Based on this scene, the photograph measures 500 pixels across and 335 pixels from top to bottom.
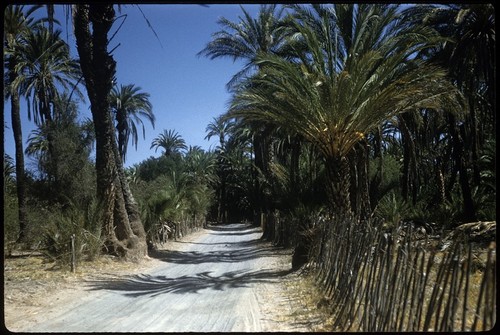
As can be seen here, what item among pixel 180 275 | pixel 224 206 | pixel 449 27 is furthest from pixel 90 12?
pixel 224 206

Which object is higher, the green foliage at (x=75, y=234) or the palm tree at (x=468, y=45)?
the palm tree at (x=468, y=45)

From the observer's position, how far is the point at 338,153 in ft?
37.7

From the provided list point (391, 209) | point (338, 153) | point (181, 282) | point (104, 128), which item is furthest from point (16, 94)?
point (391, 209)

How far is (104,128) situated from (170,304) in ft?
29.5

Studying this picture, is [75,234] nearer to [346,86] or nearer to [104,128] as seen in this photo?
[104,128]

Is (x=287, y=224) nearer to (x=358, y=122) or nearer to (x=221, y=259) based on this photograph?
(x=221, y=259)

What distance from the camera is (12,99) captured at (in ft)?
68.6

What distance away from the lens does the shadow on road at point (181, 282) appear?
1017 centimetres

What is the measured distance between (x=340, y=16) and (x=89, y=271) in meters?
9.60

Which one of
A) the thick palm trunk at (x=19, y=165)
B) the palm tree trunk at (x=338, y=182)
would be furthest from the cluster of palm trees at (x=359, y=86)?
the thick palm trunk at (x=19, y=165)

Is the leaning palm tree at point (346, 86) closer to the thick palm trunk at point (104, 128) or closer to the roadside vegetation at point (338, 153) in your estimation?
the roadside vegetation at point (338, 153)

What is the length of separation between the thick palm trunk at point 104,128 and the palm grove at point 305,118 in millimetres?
48

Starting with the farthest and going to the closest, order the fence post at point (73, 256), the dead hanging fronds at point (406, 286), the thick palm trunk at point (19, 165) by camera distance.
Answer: the thick palm trunk at point (19, 165) < the fence post at point (73, 256) < the dead hanging fronds at point (406, 286)

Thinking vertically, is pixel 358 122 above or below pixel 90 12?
below
